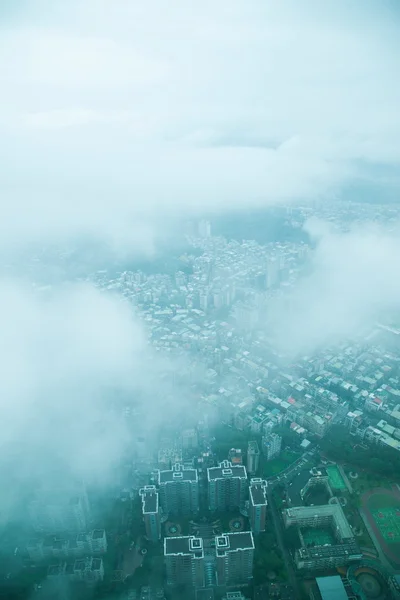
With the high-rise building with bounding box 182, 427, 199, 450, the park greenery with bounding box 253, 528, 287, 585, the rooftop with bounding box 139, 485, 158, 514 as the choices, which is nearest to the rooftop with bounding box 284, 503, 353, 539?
the park greenery with bounding box 253, 528, 287, 585

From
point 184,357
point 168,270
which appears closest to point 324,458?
point 184,357

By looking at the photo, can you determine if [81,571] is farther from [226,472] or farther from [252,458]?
[252,458]

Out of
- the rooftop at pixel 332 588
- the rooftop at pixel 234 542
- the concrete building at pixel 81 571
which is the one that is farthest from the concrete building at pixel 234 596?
the concrete building at pixel 81 571

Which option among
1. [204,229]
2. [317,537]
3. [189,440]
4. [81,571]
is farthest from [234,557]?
[204,229]

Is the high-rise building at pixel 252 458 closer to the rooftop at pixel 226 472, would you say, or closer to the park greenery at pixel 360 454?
the rooftop at pixel 226 472

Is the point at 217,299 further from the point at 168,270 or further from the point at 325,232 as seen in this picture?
the point at 325,232

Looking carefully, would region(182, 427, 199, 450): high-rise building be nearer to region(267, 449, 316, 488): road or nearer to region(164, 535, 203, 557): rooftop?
region(267, 449, 316, 488): road

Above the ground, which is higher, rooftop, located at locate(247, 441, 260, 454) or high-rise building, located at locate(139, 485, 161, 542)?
rooftop, located at locate(247, 441, 260, 454)
